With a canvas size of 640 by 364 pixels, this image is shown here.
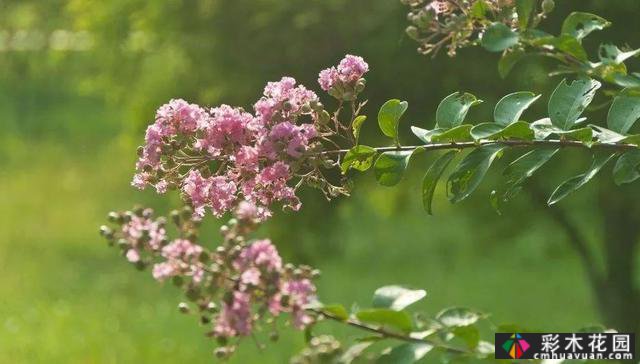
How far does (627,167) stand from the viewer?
73.8 inches

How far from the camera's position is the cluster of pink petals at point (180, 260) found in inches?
59.5

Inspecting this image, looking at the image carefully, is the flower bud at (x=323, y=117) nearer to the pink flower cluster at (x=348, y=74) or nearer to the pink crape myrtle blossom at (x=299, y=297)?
the pink flower cluster at (x=348, y=74)

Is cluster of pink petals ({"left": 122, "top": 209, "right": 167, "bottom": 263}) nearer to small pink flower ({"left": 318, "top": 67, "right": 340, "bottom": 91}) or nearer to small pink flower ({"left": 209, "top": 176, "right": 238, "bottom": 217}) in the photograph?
small pink flower ({"left": 209, "top": 176, "right": 238, "bottom": 217})

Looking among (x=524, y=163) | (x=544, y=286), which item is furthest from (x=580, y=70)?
(x=544, y=286)

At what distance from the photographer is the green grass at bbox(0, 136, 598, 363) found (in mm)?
8227

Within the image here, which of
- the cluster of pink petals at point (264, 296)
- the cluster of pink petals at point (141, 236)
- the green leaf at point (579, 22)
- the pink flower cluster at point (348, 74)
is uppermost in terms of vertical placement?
the green leaf at point (579, 22)

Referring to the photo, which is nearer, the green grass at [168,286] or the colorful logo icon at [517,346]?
the colorful logo icon at [517,346]

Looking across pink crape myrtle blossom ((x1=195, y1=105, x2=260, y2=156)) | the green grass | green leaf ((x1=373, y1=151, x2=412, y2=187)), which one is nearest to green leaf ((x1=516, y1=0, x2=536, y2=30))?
green leaf ((x1=373, y1=151, x2=412, y2=187))

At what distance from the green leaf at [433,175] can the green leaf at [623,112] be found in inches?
11.2

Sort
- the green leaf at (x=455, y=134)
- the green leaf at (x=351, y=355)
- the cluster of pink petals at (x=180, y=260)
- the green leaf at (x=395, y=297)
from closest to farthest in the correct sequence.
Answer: the green leaf at (x=351, y=355) → the cluster of pink petals at (x=180, y=260) → the green leaf at (x=395, y=297) → the green leaf at (x=455, y=134)

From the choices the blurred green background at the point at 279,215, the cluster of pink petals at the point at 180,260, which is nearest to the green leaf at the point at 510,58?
the cluster of pink petals at the point at 180,260

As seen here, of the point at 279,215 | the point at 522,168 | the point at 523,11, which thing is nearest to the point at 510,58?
the point at 523,11

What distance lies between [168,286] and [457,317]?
8.58 m

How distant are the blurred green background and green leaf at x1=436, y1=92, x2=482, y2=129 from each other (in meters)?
3.70
